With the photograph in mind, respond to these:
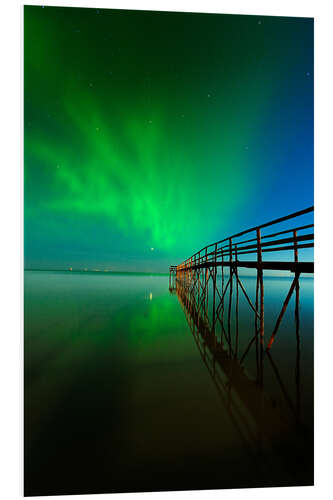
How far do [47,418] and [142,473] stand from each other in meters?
1.43

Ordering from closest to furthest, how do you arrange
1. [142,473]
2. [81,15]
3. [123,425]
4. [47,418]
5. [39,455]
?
1. [142,473]
2. [39,455]
3. [123,425]
4. [47,418]
5. [81,15]

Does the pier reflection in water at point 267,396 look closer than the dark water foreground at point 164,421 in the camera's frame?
No

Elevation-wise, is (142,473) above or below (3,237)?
below

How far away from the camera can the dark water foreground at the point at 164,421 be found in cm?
199

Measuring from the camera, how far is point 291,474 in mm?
1991

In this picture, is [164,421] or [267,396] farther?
[267,396]

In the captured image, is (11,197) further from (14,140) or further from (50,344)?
(50,344)

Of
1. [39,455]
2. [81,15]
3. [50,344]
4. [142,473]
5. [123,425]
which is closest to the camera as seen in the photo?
[142,473]

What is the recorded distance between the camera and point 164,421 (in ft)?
8.15

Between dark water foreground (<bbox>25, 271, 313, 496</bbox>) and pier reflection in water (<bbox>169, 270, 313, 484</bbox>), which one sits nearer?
dark water foreground (<bbox>25, 271, 313, 496</bbox>)

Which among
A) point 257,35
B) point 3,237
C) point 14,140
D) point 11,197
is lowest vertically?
point 3,237

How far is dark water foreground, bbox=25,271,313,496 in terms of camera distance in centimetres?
199
